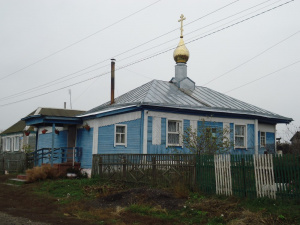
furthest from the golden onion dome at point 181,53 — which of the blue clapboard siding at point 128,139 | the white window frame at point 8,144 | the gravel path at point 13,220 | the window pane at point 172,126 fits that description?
the white window frame at point 8,144

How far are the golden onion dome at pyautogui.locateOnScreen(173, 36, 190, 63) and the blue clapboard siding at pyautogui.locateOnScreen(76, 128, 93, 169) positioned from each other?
8.08m

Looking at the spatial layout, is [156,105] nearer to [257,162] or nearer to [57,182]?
[57,182]

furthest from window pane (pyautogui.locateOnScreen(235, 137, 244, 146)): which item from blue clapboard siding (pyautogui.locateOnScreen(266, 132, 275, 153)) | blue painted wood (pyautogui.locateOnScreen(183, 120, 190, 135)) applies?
blue painted wood (pyautogui.locateOnScreen(183, 120, 190, 135))

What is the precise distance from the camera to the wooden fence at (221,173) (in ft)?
30.4

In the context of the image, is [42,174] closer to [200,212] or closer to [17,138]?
[200,212]

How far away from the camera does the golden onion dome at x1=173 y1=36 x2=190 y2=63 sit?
2388 cm

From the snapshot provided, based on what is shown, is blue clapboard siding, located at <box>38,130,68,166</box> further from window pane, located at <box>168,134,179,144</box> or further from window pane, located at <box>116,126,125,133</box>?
window pane, located at <box>168,134,179,144</box>

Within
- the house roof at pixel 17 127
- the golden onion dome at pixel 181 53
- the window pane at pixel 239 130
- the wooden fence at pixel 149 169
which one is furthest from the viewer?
the house roof at pixel 17 127

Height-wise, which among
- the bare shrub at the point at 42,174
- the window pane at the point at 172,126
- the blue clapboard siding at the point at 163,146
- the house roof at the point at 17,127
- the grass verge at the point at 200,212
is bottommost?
the grass verge at the point at 200,212

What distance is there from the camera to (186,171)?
11.9 m

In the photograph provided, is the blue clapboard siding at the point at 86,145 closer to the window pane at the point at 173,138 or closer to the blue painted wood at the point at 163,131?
the blue painted wood at the point at 163,131

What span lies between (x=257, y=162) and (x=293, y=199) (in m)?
1.43

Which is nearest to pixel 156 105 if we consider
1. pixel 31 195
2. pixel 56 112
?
pixel 31 195

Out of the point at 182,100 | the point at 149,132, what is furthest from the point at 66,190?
the point at 182,100
